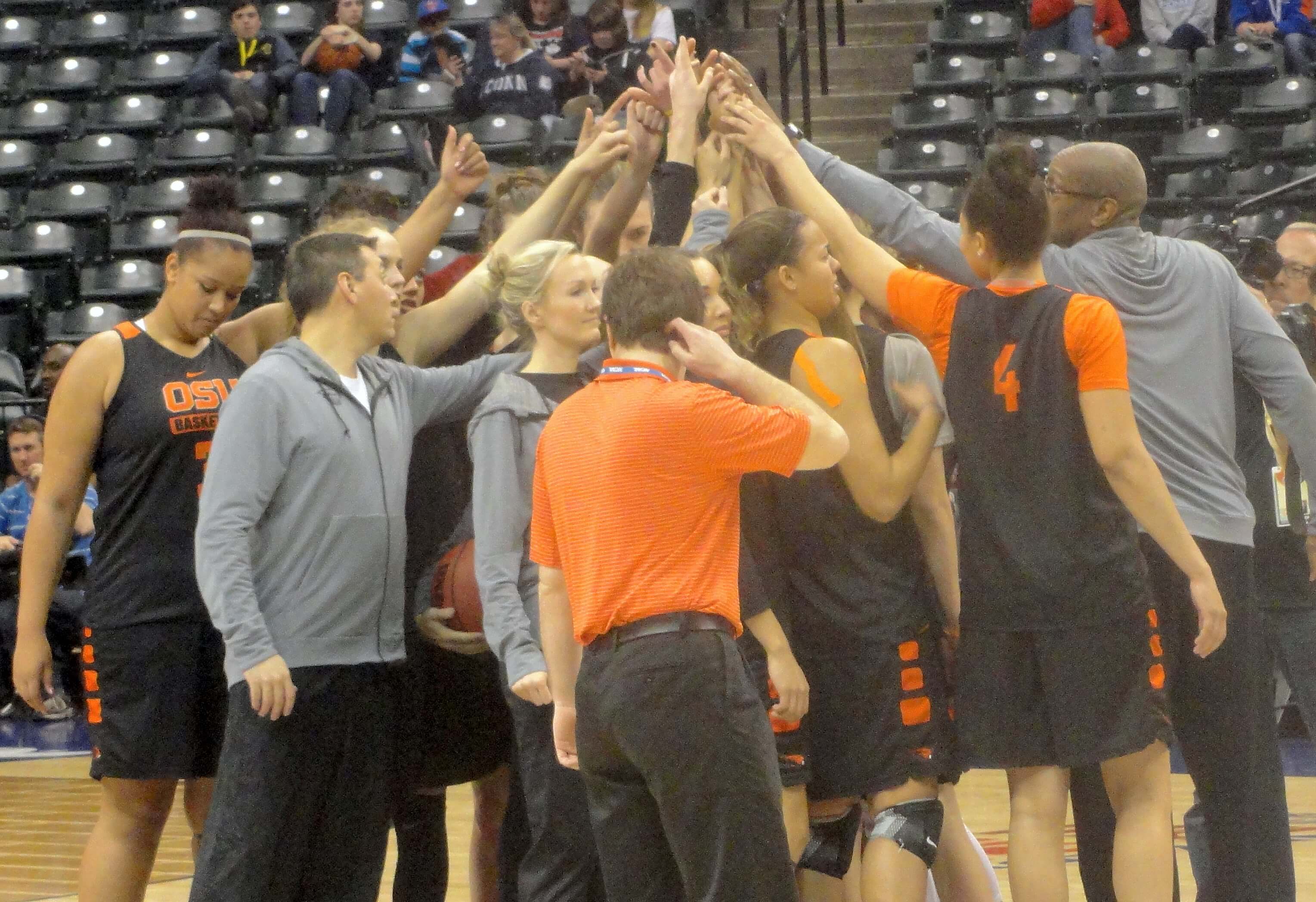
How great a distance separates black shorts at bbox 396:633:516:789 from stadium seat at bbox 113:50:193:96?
9116 millimetres

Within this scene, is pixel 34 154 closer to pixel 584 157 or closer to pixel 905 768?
pixel 584 157

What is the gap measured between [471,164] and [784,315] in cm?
98

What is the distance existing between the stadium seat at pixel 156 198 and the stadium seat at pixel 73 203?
0.15 meters

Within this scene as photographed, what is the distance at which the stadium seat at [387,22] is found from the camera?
1169cm

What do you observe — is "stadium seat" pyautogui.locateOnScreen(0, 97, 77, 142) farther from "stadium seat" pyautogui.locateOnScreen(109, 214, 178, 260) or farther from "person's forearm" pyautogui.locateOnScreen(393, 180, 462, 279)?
"person's forearm" pyautogui.locateOnScreen(393, 180, 462, 279)

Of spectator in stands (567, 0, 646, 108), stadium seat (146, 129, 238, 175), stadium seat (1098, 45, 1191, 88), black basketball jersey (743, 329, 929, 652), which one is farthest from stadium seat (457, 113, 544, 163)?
black basketball jersey (743, 329, 929, 652)

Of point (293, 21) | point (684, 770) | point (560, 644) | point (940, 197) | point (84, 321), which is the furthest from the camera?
point (293, 21)

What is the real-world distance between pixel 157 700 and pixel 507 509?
2.94 ft

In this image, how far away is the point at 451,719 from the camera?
11.4 feet

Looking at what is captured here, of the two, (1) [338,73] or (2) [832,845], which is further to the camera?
(1) [338,73]

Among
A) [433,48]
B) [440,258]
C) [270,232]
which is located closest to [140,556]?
[440,258]

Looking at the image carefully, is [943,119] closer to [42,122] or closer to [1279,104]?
[1279,104]

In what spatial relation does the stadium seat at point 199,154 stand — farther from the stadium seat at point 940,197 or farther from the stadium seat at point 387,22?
the stadium seat at point 940,197

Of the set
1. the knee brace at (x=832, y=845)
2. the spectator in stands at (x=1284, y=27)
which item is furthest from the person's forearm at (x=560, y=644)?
the spectator in stands at (x=1284, y=27)
